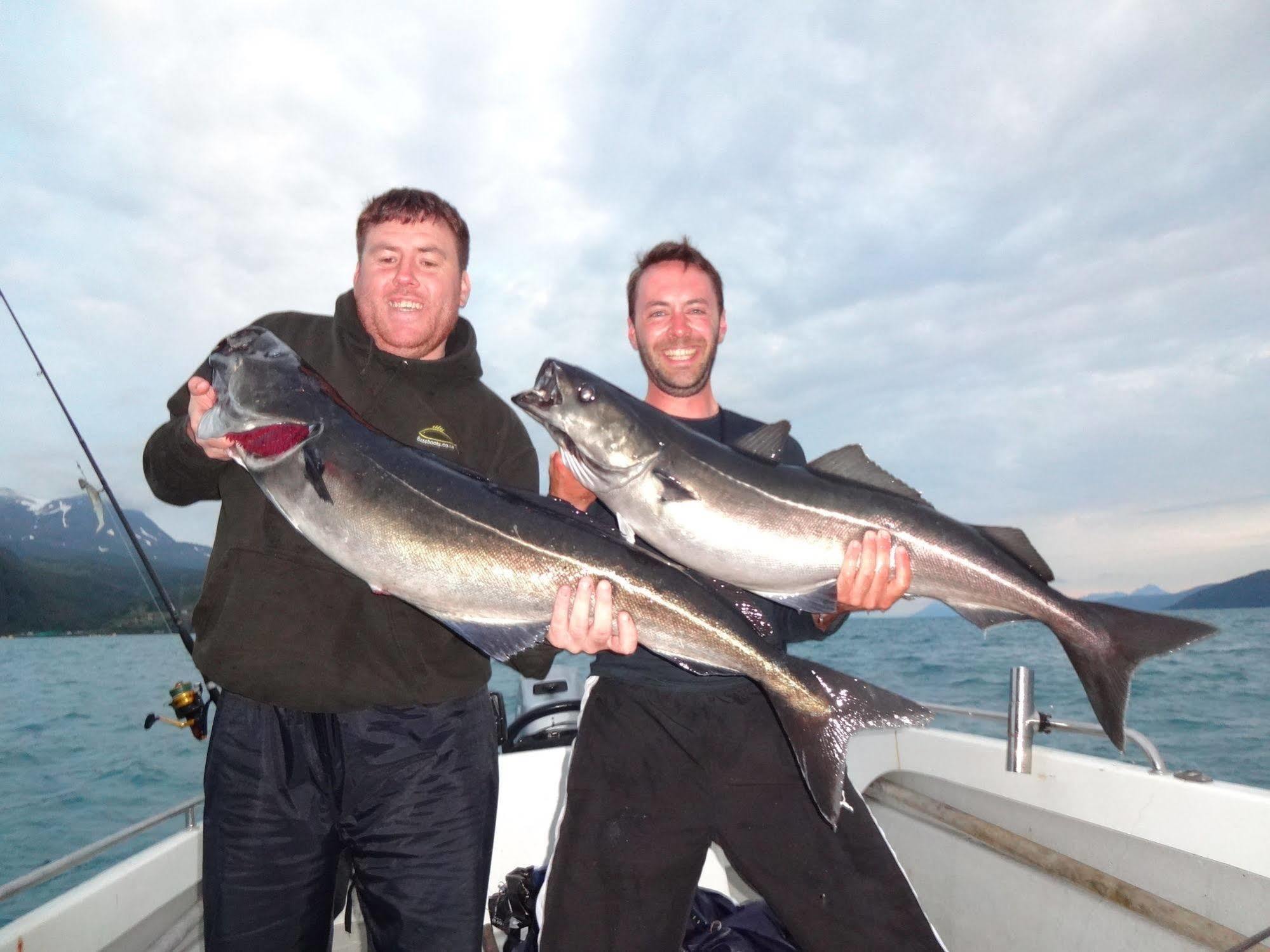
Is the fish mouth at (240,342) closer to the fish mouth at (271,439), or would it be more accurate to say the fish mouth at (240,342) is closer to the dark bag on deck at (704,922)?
the fish mouth at (271,439)

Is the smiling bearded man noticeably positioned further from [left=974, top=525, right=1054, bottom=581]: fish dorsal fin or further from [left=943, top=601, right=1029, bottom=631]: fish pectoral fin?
[left=974, top=525, right=1054, bottom=581]: fish dorsal fin

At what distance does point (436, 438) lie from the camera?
3619 mm

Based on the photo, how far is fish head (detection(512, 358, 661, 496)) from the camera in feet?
12.0

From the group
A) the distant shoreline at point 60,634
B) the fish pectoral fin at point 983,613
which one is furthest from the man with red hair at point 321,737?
the distant shoreline at point 60,634

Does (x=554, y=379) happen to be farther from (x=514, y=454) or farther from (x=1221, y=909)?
(x=1221, y=909)

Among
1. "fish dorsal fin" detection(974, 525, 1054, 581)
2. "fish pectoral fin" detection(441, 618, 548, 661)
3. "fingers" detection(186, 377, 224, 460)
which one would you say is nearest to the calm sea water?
"fish dorsal fin" detection(974, 525, 1054, 581)

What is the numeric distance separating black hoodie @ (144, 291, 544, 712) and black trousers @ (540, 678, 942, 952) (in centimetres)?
68

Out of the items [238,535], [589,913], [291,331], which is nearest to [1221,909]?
[589,913]

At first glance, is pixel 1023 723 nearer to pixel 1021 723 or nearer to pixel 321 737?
pixel 1021 723

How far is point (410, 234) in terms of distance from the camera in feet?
11.8

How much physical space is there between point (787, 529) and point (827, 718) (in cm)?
94

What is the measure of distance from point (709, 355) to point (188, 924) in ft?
15.8

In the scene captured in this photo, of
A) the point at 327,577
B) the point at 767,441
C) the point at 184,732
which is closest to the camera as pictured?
the point at 327,577

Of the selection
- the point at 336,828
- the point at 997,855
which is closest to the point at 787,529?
the point at 336,828
